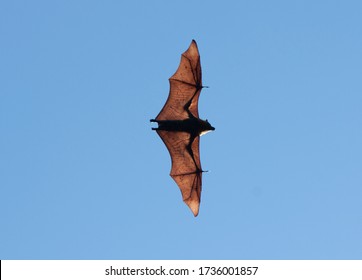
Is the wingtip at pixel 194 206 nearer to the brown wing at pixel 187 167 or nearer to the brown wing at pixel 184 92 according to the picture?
the brown wing at pixel 187 167

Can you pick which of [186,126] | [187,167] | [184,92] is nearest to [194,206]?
[187,167]

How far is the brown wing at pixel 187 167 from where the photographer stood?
3166 cm

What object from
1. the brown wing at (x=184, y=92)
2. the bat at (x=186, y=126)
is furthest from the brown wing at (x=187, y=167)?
A: the brown wing at (x=184, y=92)

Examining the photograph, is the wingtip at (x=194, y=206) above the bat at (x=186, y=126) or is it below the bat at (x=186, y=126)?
below

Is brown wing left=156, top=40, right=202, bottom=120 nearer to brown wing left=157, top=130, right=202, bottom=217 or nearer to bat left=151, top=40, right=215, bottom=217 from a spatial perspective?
bat left=151, top=40, right=215, bottom=217

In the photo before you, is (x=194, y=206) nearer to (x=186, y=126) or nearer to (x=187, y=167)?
(x=187, y=167)

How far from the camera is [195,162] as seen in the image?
32406 mm

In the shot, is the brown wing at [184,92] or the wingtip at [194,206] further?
the wingtip at [194,206]

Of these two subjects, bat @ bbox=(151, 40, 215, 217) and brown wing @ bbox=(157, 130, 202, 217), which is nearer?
bat @ bbox=(151, 40, 215, 217)

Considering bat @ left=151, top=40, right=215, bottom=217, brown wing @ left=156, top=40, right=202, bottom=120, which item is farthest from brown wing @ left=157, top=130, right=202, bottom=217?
brown wing @ left=156, top=40, right=202, bottom=120

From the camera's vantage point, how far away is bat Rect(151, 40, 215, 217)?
3039 cm
